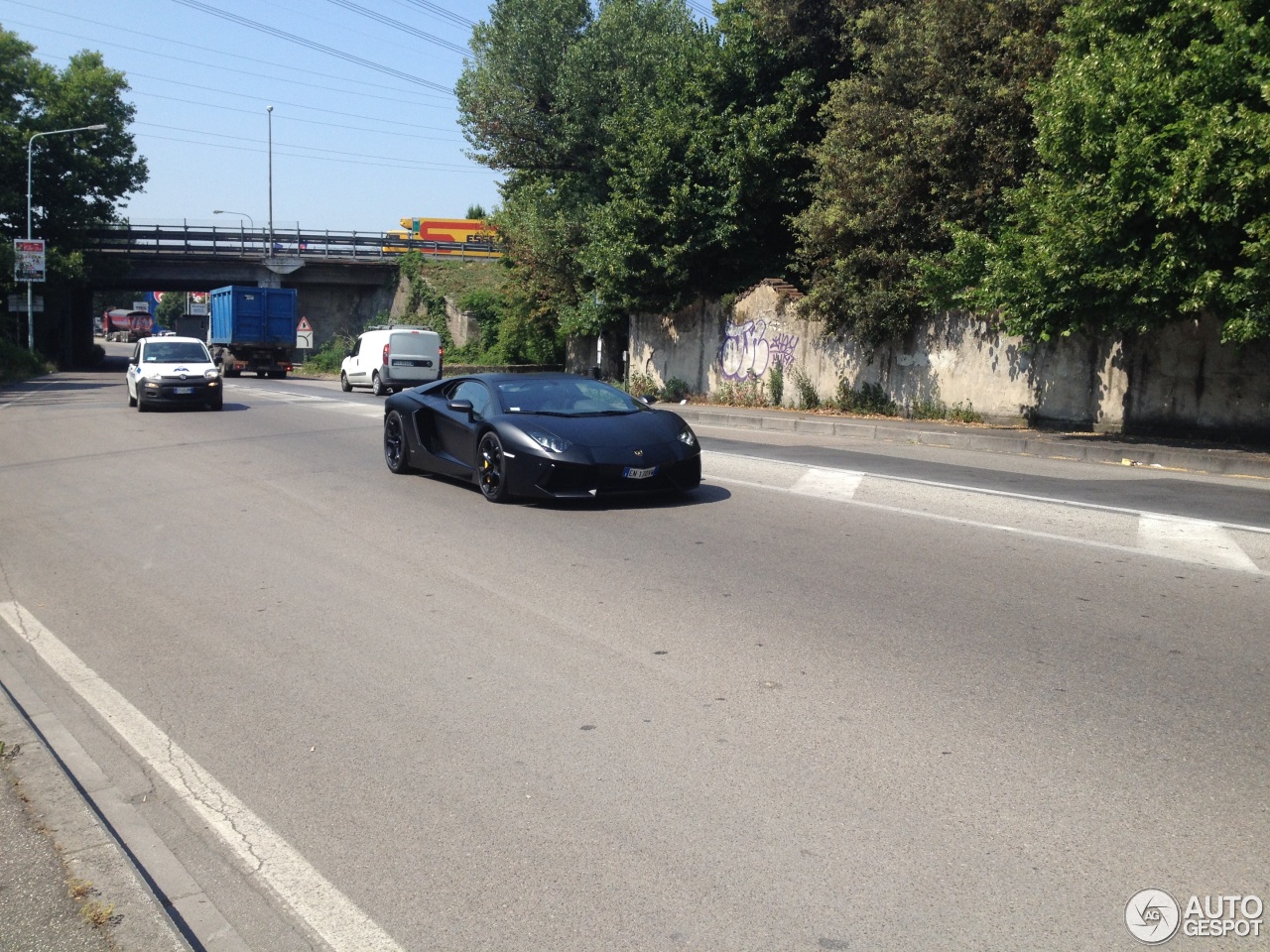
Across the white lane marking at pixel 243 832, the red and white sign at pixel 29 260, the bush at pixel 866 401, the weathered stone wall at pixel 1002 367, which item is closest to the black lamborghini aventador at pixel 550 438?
the white lane marking at pixel 243 832

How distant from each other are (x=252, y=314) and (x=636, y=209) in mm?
22836

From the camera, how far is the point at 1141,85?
14.6m

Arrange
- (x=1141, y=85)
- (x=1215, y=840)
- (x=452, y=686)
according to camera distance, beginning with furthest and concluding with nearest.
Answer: (x=1141, y=85)
(x=452, y=686)
(x=1215, y=840)

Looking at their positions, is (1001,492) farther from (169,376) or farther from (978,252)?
(169,376)

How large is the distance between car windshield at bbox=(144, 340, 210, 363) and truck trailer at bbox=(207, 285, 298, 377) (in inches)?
834

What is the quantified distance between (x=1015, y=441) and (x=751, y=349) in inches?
443

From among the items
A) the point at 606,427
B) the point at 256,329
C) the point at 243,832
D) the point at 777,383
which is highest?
the point at 256,329

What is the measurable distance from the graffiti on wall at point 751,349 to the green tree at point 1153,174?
1000cm

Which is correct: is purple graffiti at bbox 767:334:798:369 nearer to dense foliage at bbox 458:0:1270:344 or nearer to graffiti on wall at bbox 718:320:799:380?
graffiti on wall at bbox 718:320:799:380

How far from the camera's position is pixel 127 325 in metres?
123

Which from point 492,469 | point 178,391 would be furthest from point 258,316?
point 492,469

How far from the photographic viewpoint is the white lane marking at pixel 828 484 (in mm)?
11797

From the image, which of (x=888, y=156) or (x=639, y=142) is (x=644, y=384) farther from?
(x=888, y=156)

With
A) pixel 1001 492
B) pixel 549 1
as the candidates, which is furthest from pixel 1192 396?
pixel 549 1
